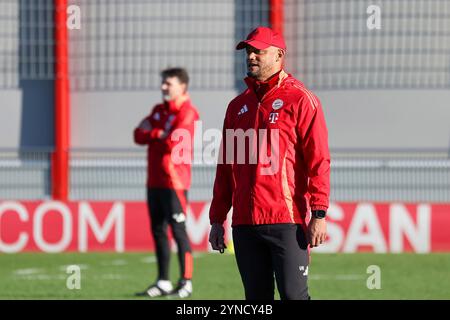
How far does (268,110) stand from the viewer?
7.39m

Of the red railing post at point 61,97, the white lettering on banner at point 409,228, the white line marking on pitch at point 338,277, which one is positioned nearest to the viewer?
the white line marking on pitch at point 338,277

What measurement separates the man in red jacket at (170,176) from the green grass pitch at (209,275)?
1.32 ft

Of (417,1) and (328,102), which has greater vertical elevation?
(417,1)

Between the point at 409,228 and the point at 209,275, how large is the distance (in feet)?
13.0

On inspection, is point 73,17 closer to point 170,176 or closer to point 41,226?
point 41,226

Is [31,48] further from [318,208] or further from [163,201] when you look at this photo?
[318,208]

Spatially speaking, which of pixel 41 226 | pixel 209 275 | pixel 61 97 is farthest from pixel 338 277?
pixel 61 97

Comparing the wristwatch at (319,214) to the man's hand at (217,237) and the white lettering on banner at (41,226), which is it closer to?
the man's hand at (217,237)

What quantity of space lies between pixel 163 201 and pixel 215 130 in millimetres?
7154

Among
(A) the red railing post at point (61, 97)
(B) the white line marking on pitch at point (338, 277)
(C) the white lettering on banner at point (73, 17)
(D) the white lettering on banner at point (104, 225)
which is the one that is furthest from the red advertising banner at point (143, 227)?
(C) the white lettering on banner at point (73, 17)

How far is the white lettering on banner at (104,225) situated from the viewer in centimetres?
1738

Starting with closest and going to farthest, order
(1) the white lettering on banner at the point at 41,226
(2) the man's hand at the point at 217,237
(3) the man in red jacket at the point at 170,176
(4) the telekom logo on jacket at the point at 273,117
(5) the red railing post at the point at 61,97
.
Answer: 1. (4) the telekom logo on jacket at the point at 273,117
2. (2) the man's hand at the point at 217,237
3. (3) the man in red jacket at the point at 170,176
4. (1) the white lettering on banner at the point at 41,226
5. (5) the red railing post at the point at 61,97
